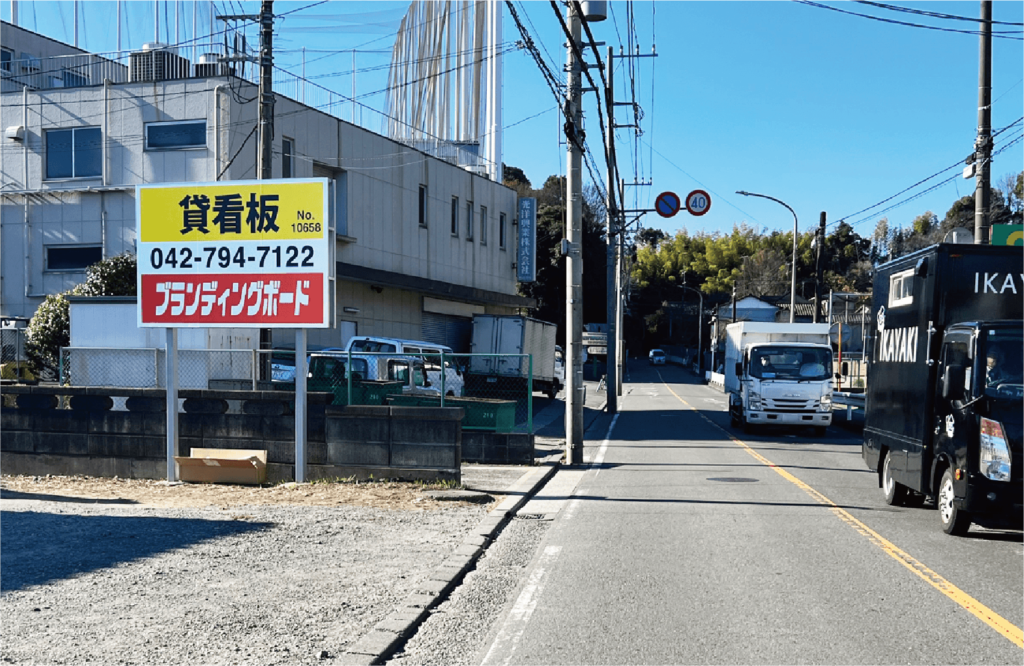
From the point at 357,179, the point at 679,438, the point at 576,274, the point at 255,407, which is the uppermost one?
the point at 357,179

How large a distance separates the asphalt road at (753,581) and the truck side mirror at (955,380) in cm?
154

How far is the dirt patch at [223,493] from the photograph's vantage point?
1229cm

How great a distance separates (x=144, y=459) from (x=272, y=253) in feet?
12.5

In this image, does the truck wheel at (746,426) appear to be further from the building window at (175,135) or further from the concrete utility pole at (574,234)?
the building window at (175,135)

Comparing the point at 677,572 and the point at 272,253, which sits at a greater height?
the point at 272,253

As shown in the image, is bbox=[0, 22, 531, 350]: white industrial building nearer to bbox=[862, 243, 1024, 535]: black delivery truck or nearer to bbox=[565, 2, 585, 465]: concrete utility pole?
bbox=[565, 2, 585, 465]: concrete utility pole

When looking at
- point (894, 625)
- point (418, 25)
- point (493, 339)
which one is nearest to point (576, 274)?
point (894, 625)

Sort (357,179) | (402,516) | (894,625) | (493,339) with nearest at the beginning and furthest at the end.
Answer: (894,625), (402,516), (357,179), (493,339)

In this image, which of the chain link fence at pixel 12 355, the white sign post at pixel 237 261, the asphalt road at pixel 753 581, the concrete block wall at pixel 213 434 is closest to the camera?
the asphalt road at pixel 753 581

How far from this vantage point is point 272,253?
550 inches

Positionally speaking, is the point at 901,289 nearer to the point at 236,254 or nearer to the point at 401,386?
the point at 401,386

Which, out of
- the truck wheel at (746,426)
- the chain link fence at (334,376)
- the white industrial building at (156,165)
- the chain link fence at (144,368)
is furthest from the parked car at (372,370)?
the truck wheel at (746,426)

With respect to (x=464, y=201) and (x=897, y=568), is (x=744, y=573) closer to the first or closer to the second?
(x=897, y=568)

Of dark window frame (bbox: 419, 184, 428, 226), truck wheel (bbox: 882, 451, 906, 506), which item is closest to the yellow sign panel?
truck wheel (bbox: 882, 451, 906, 506)
